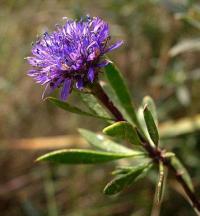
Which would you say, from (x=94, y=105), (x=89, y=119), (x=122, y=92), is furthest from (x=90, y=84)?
(x=89, y=119)

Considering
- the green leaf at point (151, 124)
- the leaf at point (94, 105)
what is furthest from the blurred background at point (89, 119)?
the green leaf at point (151, 124)

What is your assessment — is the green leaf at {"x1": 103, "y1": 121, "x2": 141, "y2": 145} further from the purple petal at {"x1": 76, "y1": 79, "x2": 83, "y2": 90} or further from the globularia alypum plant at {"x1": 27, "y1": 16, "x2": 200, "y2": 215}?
the purple petal at {"x1": 76, "y1": 79, "x2": 83, "y2": 90}

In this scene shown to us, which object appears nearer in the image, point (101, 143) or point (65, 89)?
point (65, 89)

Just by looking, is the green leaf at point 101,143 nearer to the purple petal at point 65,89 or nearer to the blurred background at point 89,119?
the purple petal at point 65,89

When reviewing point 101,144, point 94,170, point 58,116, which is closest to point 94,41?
point 101,144

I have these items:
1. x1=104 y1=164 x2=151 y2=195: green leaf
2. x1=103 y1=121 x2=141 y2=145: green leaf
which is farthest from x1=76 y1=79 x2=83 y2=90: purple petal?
x1=104 y1=164 x2=151 y2=195: green leaf

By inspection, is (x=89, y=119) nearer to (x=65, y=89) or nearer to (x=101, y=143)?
(x=101, y=143)

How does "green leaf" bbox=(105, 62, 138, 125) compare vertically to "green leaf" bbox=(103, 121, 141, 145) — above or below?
above
